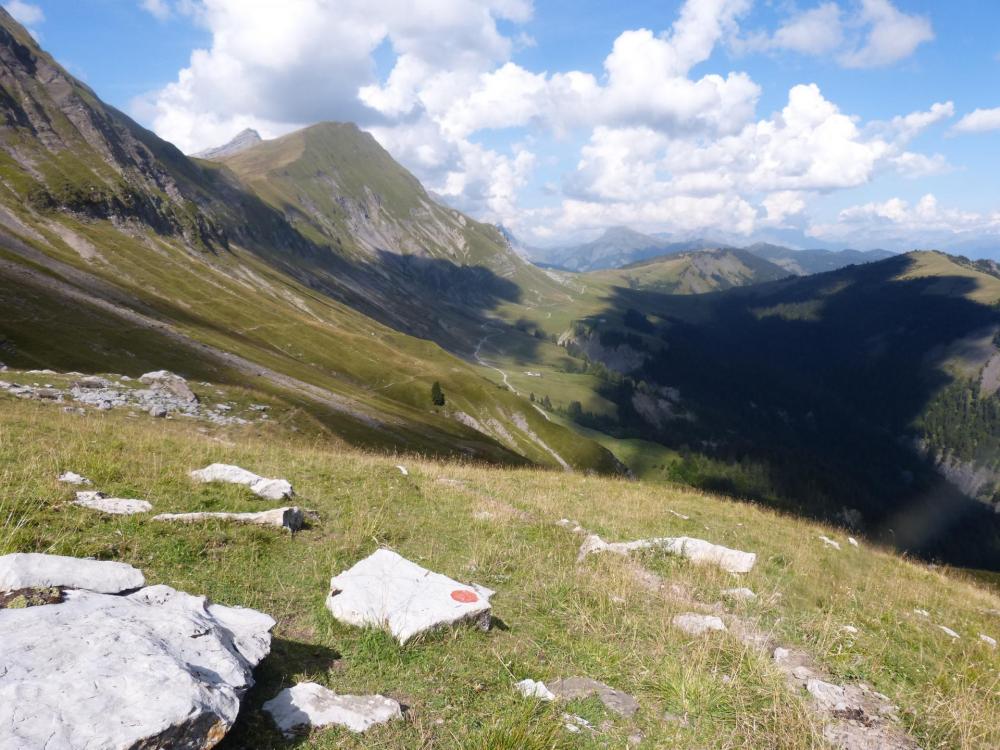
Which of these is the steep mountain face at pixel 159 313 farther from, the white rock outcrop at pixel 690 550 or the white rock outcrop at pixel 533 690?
the white rock outcrop at pixel 533 690

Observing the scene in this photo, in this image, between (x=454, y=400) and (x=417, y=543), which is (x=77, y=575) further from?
(x=454, y=400)

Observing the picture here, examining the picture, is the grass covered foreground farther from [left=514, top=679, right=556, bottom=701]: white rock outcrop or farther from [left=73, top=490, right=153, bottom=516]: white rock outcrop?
[left=73, top=490, right=153, bottom=516]: white rock outcrop

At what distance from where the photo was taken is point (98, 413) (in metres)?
29.4

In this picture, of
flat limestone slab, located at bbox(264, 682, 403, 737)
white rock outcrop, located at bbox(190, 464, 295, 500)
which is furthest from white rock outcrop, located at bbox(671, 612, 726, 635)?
white rock outcrop, located at bbox(190, 464, 295, 500)

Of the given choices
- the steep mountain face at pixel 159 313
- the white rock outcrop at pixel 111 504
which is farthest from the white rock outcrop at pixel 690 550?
the steep mountain face at pixel 159 313

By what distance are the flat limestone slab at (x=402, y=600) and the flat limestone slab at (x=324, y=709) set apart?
1446 millimetres

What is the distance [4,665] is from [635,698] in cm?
732

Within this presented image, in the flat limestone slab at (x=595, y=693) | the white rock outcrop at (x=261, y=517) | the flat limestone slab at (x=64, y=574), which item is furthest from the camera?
the white rock outcrop at (x=261, y=517)

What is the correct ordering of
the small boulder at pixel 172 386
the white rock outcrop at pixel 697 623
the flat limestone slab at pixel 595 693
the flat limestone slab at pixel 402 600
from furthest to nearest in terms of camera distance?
1. the small boulder at pixel 172 386
2. the white rock outcrop at pixel 697 623
3. the flat limestone slab at pixel 402 600
4. the flat limestone slab at pixel 595 693

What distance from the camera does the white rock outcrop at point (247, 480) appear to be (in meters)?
14.5

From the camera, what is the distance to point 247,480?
1501cm

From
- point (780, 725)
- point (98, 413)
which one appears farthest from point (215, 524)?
point (98, 413)

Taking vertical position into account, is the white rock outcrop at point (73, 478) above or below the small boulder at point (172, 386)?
above

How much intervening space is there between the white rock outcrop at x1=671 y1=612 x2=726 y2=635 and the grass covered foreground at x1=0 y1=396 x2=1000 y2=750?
24cm
